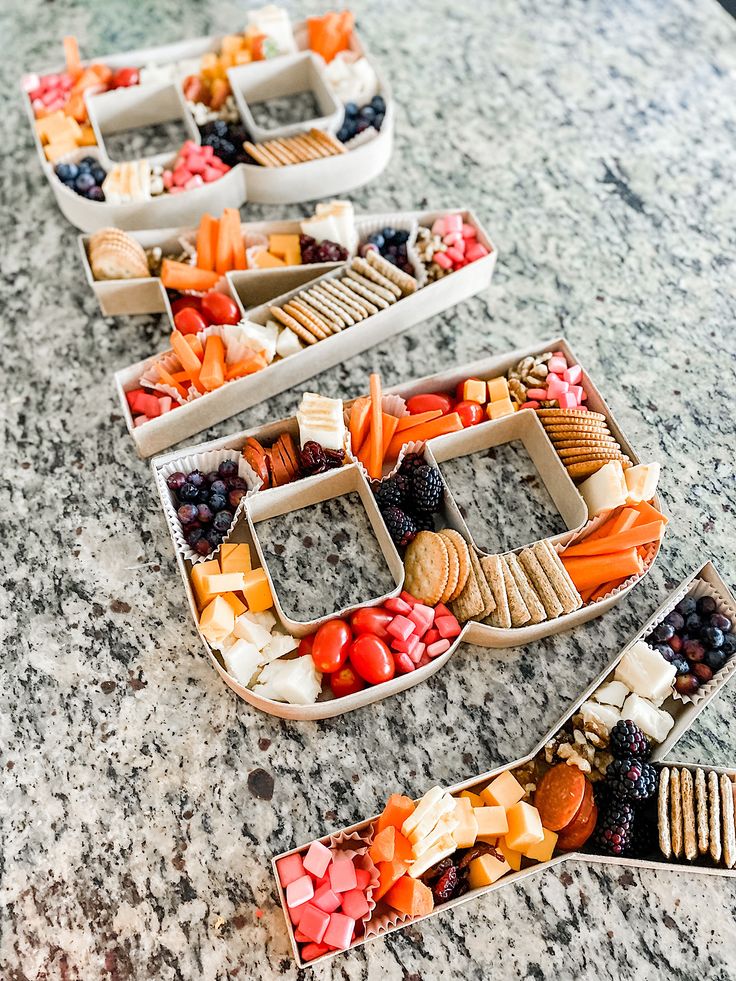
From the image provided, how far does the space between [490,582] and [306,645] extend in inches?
13.6

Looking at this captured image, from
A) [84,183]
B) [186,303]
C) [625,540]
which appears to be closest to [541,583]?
[625,540]

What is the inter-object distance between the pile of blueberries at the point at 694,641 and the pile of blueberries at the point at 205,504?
809mm

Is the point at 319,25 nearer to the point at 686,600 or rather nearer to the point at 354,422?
the point at 354,422

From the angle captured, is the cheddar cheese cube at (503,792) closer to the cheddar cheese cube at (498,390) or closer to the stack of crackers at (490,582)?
the stack of crackers at (490,582)

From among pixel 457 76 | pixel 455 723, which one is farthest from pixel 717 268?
pixel 455 723

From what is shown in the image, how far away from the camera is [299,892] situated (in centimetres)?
130

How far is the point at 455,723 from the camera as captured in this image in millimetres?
1531

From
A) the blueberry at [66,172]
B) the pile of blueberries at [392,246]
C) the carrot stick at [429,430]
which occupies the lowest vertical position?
the carrot stick at [429,430]

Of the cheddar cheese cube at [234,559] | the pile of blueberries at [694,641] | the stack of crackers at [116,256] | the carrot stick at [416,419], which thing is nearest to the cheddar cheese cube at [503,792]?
the pile of blueberries at [694,641]

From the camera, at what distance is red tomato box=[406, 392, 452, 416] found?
1.73m

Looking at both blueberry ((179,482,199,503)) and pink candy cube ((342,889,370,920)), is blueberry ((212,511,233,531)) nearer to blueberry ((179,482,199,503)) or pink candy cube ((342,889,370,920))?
blueberry ((179,482,199,503))

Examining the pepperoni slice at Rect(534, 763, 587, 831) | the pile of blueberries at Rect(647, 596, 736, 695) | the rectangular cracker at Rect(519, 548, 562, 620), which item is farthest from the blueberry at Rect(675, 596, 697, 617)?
the pepperoni slice at Rect(534, 763, 587, 831)

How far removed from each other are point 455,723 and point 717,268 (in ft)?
4.36

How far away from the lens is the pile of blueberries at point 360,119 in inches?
83.7
